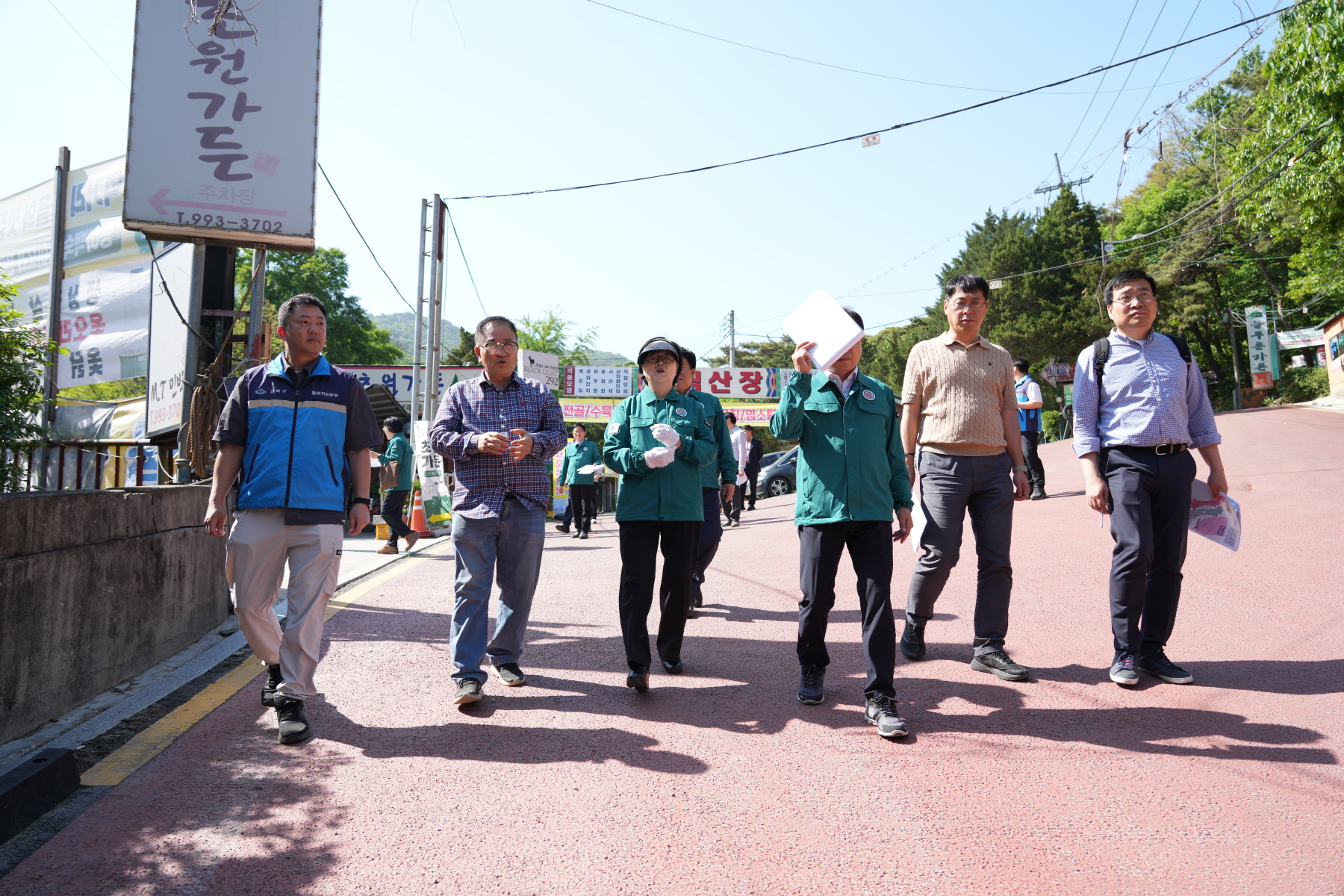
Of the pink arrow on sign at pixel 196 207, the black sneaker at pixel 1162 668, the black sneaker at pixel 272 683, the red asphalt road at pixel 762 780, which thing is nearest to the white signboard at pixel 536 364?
the pink arrow on sign at pixel 196 207

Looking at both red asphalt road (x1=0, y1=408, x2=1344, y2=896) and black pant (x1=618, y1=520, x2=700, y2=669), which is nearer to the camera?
red asphalt road (x1=0, y1=408, x2=1344, y2=896)

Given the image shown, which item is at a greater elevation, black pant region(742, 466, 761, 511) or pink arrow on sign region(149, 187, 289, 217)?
pink arrow on sign region(149, 187, 289, 217)

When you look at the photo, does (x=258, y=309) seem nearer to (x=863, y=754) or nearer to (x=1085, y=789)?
(x=863, y=754)

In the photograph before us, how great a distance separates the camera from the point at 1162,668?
13.9 feet

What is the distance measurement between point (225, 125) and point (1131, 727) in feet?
24.9

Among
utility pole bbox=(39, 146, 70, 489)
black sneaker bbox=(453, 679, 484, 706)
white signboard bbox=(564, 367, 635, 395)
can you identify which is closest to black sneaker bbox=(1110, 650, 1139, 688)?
black sneaker bbox=(453, 679, 484, 706)

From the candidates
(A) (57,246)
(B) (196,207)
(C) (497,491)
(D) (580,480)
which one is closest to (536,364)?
(D) (580,480)

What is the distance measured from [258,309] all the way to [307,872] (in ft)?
19.1

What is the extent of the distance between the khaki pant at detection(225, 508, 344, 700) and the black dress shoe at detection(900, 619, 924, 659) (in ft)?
9.86

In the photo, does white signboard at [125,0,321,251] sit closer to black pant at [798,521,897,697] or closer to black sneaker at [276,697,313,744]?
black sneaker at [276,697,313,744]

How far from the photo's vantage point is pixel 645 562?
440cm

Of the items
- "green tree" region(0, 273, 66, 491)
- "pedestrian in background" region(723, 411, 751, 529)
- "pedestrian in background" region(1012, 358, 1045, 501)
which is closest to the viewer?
"green tree" region(0, 273, 66, 491)

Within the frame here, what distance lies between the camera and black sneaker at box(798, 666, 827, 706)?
13.3 ft

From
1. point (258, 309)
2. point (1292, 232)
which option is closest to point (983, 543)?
point (258, 309)
